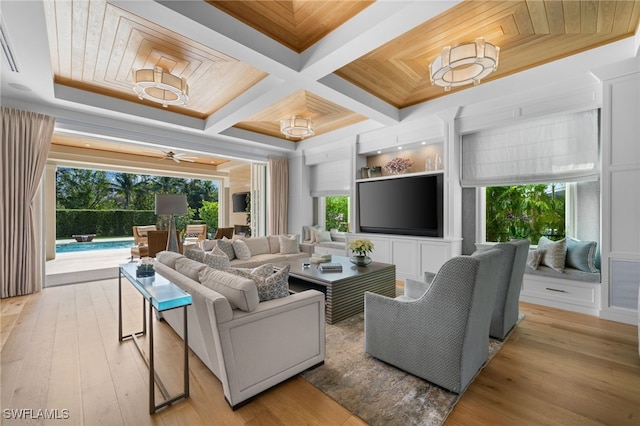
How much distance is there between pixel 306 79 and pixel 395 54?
1.05 metres

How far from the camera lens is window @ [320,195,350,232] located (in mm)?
6896

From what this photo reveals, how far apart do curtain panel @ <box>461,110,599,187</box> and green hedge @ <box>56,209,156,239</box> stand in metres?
11.1

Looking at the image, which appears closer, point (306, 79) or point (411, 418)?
point (411, 418)

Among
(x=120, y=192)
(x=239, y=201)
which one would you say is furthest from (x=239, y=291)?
(x=120, y=192)

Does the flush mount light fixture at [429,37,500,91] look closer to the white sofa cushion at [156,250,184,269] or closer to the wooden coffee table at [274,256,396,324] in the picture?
the wooden coffee table at [274,256,396,324]

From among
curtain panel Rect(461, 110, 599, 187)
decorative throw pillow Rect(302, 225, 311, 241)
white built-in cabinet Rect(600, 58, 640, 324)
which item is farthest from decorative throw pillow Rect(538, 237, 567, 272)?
decorative throw pillow Rect(302, 225, 311, 241)

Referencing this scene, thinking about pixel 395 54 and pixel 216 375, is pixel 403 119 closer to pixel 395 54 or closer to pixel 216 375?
pixel 395 54

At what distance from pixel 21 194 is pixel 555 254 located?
7.38m

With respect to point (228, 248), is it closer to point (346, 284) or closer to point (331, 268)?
point (331, 268)

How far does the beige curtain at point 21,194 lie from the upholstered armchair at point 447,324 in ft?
16.8

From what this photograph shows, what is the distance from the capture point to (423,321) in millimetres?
1971

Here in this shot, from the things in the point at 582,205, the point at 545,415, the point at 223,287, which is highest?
the point at 582,205

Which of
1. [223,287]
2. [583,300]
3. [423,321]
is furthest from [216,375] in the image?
[583,300]

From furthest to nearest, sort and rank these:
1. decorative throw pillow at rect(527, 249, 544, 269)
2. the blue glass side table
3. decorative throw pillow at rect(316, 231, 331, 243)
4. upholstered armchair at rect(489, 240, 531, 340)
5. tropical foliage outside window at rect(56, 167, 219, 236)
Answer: tropical foliage outside window at rect(56, 167, 219, 236) → decorative throw pillow at rect(316, 231, 331, 243) → decorative throw pillow at rect(527, 249, 544, 269) → upholstered armchair at rect(489, 240, 531, 340) → the blue glass side table
